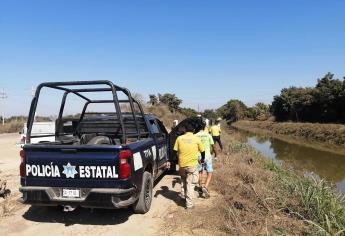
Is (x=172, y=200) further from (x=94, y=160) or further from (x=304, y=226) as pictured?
(x=304, y=226)

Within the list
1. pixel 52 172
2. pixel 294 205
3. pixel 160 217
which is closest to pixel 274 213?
pixel 294 205

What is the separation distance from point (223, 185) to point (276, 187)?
1.58m

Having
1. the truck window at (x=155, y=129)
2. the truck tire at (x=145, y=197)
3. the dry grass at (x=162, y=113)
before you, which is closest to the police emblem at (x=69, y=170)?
the truck tire at (x=145, y=197)

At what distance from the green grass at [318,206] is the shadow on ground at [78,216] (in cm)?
303

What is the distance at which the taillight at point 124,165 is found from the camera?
21.4ft

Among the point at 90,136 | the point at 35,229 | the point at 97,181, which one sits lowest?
the point at 35,229

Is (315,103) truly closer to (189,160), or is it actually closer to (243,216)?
(189,160)

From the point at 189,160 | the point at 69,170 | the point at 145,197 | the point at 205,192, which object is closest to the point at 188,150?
the point at 189,160

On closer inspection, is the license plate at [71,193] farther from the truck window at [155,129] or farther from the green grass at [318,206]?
the green grass at [318,206]

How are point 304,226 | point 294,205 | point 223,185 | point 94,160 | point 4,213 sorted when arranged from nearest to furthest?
1. point 304,226
2. point 94,160
3. point 294,205
4. point 4,213
5. point 223,185

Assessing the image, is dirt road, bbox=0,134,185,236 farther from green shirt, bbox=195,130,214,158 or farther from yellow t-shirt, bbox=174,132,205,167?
green shirt, bbox=195,130,214,158

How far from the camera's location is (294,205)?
7.18 metres

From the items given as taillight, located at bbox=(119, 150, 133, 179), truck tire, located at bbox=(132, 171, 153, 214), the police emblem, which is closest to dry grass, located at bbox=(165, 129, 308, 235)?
truck tire, located at bbox=(132, 171, 153, 214)

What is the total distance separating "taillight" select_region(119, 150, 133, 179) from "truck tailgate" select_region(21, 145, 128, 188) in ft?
0.21
